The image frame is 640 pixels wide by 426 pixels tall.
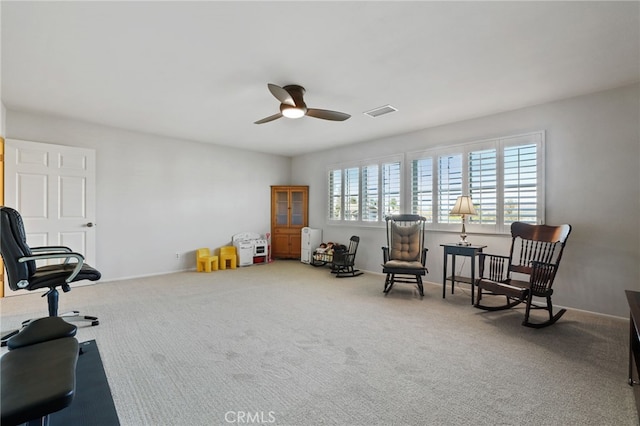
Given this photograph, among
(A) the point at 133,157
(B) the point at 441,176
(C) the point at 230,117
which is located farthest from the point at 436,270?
(A) the point at 133,157

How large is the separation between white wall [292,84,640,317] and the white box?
3609 mm

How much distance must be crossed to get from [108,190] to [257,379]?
4.48m

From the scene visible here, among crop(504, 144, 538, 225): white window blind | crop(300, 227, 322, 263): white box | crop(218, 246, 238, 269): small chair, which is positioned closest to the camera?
crop(504, 144, 538, 225): white window blind

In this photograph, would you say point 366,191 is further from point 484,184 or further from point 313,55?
point 313,55

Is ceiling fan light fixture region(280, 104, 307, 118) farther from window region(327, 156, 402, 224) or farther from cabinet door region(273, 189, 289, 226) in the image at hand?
cabinet door region(273, 189, 289, 226)

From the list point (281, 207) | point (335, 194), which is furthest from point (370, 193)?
point (281, 207)

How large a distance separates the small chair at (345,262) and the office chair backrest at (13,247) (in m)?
4.09

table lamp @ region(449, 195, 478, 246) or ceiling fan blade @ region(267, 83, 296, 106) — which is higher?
ceiling fan blade @ region(267, 83, 296, 106)

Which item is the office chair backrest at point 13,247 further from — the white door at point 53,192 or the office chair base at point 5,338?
the white door at point 53,192

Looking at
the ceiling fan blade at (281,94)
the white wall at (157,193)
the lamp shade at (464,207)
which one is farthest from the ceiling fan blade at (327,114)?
the white wall at (157,193)

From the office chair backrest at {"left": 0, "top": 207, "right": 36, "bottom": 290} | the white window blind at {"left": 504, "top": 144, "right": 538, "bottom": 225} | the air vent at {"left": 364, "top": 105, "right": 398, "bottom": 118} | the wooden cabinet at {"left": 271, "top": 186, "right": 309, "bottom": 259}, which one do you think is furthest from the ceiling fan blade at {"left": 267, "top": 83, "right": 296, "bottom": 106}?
the wooden cabinet at {"left": 271, "top": 186, "right": 309, "bottom": 259}

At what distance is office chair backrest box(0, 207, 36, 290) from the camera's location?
2406 mm

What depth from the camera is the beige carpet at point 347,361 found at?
171cm

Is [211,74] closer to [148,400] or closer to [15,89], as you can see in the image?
[15,89]
